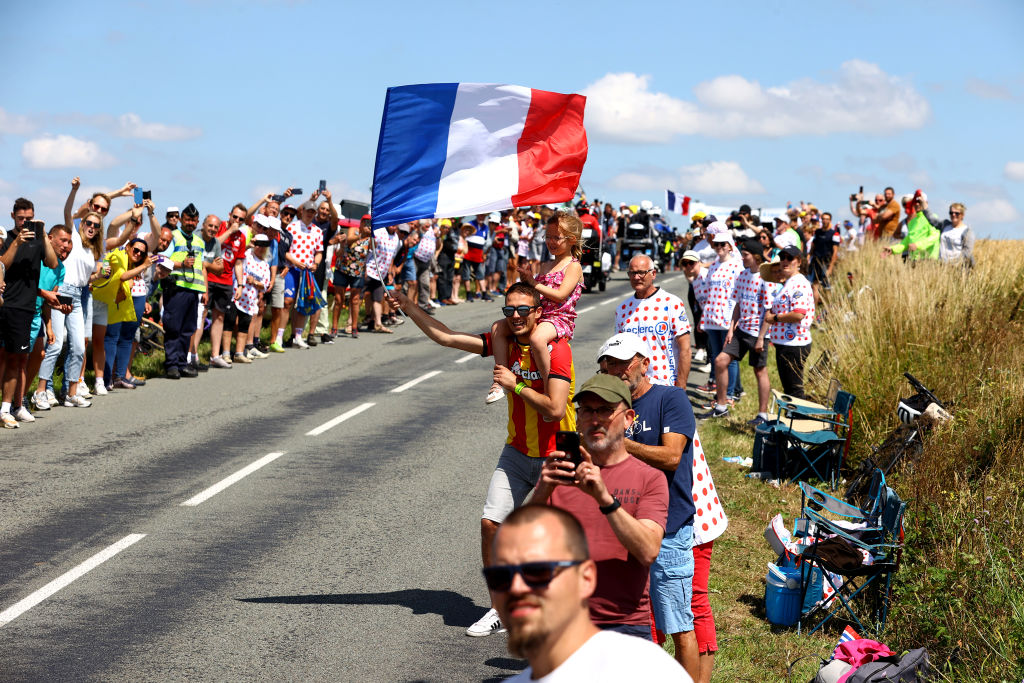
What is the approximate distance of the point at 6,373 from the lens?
12570mm

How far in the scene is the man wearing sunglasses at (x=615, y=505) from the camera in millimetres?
4379

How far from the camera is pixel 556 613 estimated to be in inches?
106

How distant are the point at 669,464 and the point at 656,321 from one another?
3.65 meters

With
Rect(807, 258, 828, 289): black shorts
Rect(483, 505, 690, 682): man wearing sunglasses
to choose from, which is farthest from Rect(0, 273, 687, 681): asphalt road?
Rect(807, 258, 828, 289): black shorts

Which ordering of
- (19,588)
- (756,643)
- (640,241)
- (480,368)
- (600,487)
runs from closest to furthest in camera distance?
(600,487) → (756,643) → (19,588) → (480,368) → (640,241)

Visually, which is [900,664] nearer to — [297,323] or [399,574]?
[399,574]

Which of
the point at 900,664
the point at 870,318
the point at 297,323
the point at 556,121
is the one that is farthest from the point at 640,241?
the point at 900,664

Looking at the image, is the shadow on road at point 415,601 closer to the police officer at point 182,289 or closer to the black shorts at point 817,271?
the police officer at point 182,289

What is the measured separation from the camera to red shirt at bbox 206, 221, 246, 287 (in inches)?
666

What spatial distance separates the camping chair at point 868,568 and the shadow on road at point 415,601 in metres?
2.15

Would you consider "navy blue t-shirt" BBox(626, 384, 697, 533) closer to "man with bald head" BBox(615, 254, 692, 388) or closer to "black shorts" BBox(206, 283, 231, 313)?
"man with bald head" BBox(615, 254, 692, 388)

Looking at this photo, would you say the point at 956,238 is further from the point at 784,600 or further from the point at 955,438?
the point at 784,600

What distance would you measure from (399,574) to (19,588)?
2505 mm

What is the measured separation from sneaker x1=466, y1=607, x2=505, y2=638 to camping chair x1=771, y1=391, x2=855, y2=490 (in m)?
4.41
